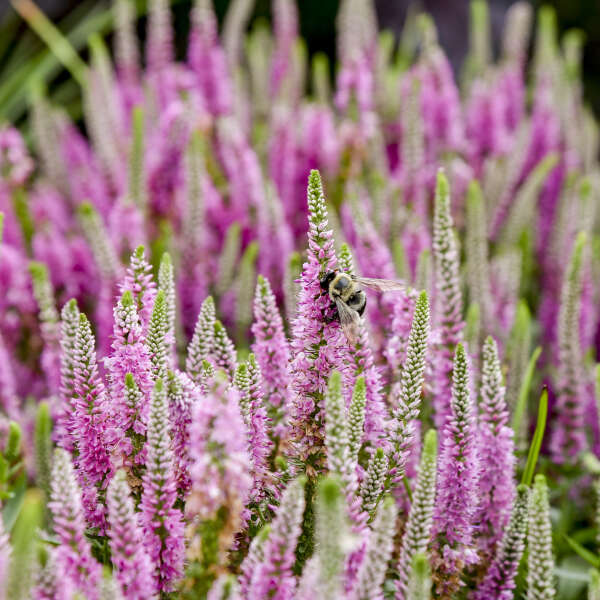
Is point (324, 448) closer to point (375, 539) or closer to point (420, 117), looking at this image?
point (375, 539)

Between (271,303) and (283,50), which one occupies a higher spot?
(283,50)

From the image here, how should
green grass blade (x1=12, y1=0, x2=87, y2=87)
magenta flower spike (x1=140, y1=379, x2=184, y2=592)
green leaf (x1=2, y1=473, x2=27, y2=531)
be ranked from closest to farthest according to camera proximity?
magenta flower spike (x1=140, y1=379, x2=184, y2=592)
green leaf (x1=2, y1=473, x2=27, y2=531)
green grass blade (x1=12, y1=0, x2=87, y2=87)

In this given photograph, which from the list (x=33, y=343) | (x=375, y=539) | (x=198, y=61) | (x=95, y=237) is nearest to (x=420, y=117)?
(x=198, y=61)

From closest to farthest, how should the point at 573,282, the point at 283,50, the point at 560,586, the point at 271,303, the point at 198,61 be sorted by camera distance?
1. the point at 271,303
2. the point at 560,586
3. the point at 573,282
4. the point at 198,61
5. the point at 283,50

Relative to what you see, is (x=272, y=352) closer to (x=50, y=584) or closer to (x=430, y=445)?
(x=430, y=445)

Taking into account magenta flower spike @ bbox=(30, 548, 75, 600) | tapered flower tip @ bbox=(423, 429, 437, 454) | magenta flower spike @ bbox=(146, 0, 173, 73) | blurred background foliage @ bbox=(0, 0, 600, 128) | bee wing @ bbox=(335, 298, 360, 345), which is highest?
blurred background foliage @ bbox=(0, 0, 600, 128)

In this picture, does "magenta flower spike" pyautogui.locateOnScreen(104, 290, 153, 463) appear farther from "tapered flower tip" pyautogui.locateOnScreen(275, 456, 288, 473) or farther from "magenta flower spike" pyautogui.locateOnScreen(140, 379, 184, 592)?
"tapered flower tip" pyautogui.locateOnScreen(275, 456, 288, 473)

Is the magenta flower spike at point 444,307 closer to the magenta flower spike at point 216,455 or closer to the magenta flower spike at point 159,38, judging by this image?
the magenta flower spike at point 216,455

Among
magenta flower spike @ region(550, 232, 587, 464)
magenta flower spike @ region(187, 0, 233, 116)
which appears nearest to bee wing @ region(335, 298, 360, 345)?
magenta flower spike @ region(550, 232, 587, 464)
